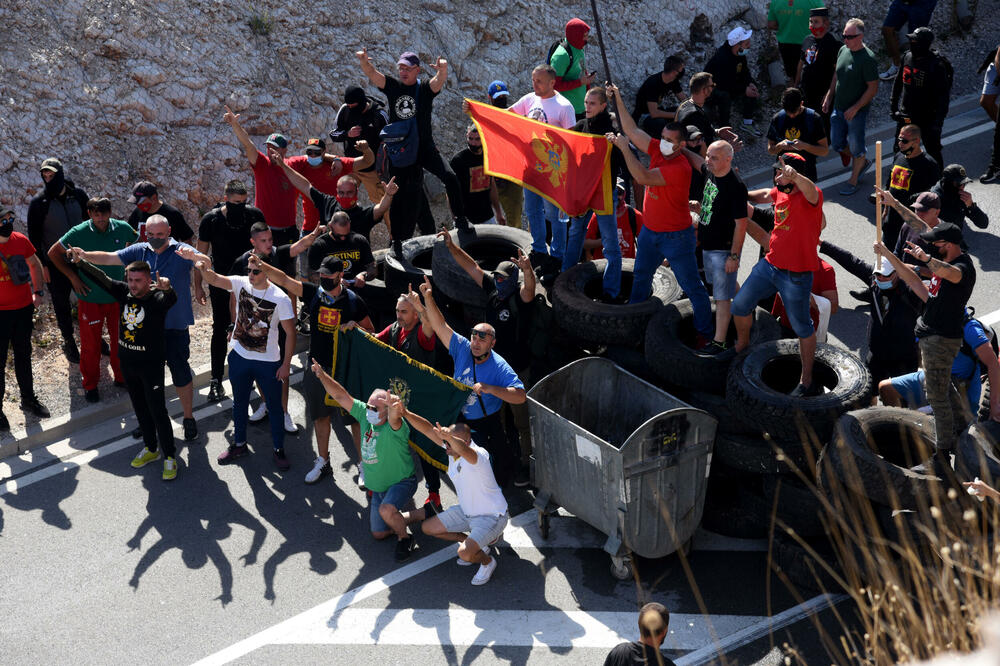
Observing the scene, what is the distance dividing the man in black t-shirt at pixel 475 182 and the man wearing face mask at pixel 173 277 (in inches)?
124

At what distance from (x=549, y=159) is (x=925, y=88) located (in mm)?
5496

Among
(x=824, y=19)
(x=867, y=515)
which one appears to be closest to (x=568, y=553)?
(x=867, y=515)

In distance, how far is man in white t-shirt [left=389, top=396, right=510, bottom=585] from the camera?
8336 millimetres

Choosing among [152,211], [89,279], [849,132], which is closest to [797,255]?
[152,211]

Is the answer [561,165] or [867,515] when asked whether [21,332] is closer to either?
[561,165]

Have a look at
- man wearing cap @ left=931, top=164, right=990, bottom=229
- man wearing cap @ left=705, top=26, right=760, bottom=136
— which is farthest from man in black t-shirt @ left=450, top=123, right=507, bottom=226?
man wearing cap @ left=931, top=164, right=990, bottom=229

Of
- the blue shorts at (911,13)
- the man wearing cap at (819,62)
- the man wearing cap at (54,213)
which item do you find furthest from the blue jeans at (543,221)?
the blue shorts at (911,13)

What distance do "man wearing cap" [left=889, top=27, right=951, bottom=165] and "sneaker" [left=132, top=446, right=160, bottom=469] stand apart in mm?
9440

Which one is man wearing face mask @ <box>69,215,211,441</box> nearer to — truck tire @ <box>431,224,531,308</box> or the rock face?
truck tire @ <box>431,224,531,308</box>

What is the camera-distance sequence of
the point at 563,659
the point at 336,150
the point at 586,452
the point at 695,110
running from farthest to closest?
the point at 336,150 → the point at 695,110 → the point at 586,452 → the point at 563,659

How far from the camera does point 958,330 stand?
316 inches

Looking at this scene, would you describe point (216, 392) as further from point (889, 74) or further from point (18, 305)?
point (889, 74)

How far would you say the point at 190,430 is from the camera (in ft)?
34.2

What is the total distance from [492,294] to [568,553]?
2521mm
